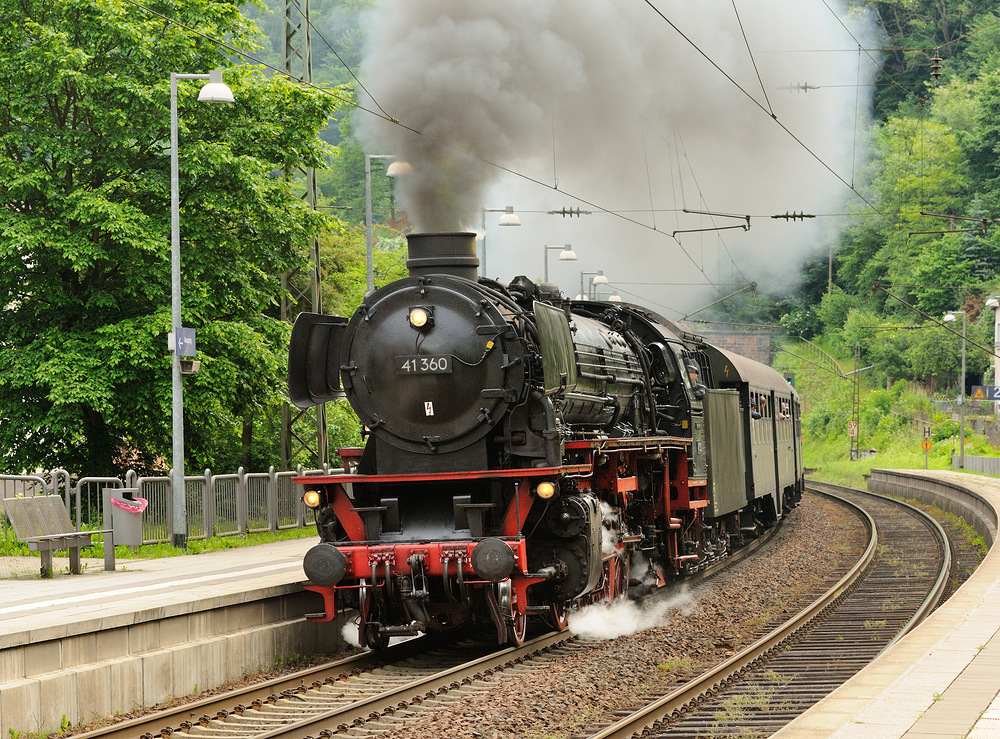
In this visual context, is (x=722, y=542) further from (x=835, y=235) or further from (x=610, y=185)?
(x=835, y=235)

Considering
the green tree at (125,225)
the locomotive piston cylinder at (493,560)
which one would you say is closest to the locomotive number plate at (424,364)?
the locomotive piston cylinder at (493,560)

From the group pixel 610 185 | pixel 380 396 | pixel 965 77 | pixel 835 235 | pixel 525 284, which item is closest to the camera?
pixel 380 396

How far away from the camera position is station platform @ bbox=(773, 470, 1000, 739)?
593cm

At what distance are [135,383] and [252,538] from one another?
3.41 meters

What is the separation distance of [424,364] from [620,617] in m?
3.82

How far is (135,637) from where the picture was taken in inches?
337

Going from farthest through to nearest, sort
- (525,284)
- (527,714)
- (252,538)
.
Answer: (252,538)
(525,284)
(527,714)

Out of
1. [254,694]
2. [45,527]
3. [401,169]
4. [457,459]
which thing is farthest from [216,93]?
[254,694]

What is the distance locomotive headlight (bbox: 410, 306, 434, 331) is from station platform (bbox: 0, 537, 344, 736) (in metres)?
2.66

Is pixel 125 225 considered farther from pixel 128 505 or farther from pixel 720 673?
pixel 720 673

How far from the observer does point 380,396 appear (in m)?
10.4

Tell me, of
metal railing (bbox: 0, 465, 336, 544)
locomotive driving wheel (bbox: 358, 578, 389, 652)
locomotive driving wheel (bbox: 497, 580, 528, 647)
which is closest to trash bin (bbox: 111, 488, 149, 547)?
metal railing (bbox: 0, 465, 336, 544)

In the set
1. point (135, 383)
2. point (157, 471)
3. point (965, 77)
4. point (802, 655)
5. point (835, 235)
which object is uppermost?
point (965, 77)

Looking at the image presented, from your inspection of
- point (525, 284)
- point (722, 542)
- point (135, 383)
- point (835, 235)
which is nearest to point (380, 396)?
point (525, 284)
